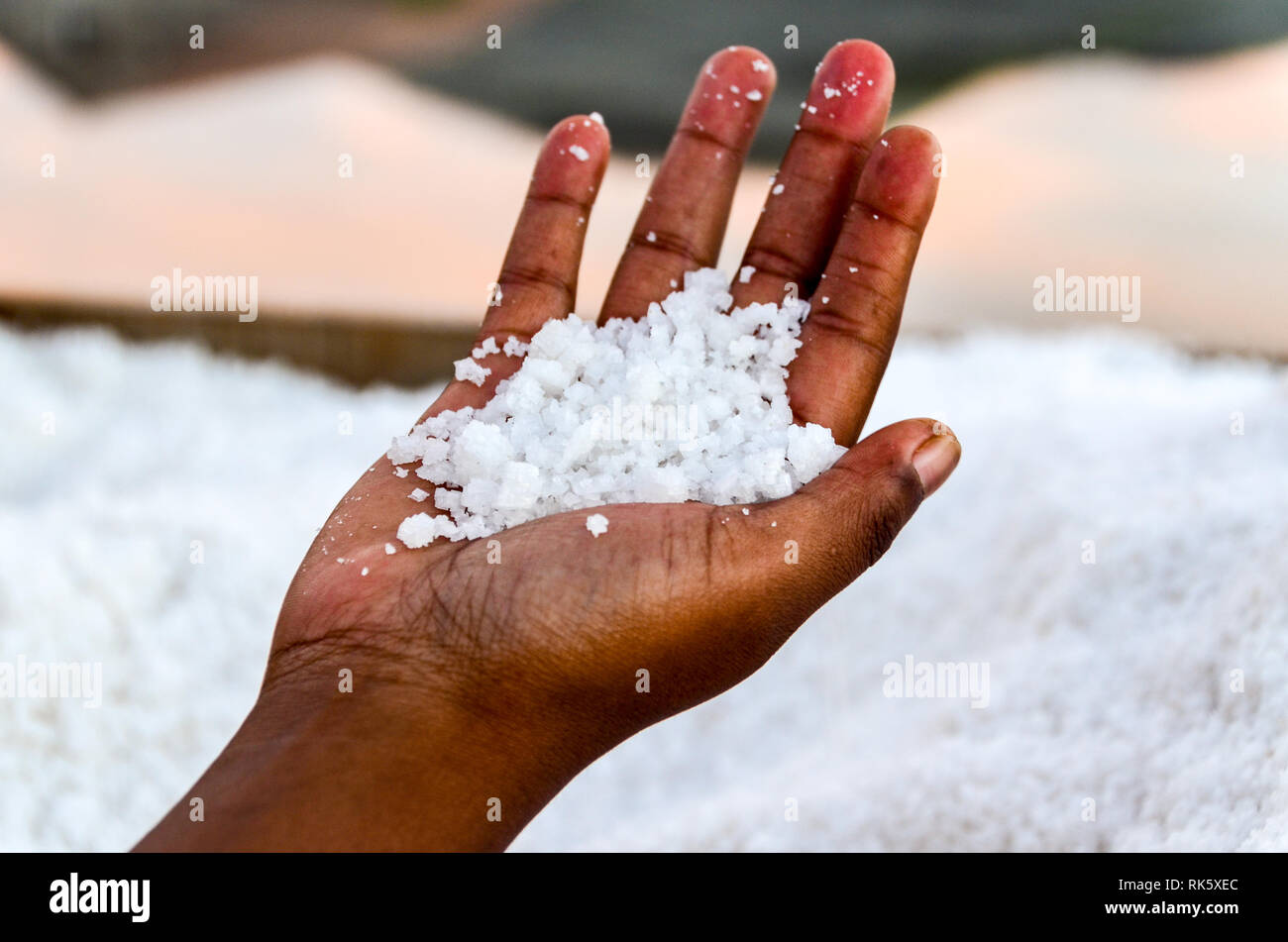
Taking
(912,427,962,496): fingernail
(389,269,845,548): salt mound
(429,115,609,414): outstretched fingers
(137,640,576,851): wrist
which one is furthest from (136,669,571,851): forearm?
(429,115,609,414): outstretched fingers

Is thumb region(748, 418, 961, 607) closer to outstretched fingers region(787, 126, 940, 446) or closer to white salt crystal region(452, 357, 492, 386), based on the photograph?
outstretched fingers region(787, 126, 940, 446)

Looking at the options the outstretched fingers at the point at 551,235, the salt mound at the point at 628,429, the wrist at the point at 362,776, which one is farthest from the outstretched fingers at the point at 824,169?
the wrist at the point at 362,776

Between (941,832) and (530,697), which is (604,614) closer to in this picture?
(530,697)

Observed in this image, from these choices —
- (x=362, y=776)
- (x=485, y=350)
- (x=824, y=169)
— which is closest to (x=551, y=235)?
(x=485, y=350)

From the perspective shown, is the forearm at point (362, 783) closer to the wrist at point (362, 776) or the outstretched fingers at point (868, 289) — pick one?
the wrist at point (362, 776)

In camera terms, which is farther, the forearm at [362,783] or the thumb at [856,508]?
the thumb at [856,508]

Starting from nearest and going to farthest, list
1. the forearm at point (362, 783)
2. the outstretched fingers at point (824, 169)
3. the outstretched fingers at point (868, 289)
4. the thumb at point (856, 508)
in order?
the forearm at point (362, 783)
the thumb at point (856, 508)
the outstretched fingers at point (868, 289)
the outstretched fingers at point (824, 169)

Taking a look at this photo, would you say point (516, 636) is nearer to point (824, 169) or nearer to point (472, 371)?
point (472, 371)

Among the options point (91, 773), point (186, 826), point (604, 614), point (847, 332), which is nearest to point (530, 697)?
point (604, 614)
